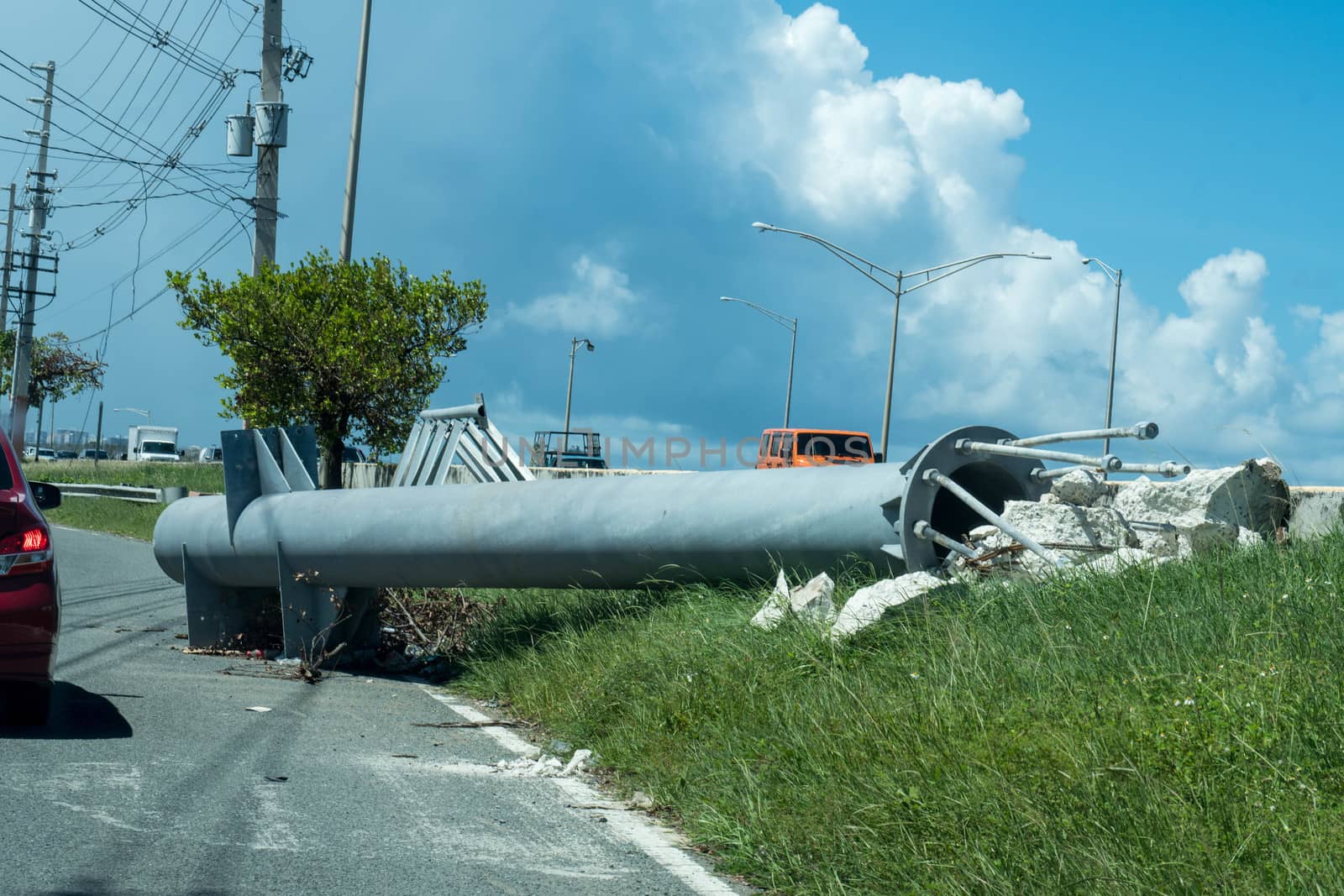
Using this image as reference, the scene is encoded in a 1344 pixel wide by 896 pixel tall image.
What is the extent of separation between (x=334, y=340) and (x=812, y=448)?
1486 cm

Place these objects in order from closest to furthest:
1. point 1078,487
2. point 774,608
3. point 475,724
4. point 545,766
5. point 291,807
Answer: point 291,807
point 545,766
point 774,608
point 1078,487
point 475,724

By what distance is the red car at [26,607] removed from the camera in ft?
22.4

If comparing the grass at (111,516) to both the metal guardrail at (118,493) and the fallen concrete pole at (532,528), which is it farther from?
the fallen concrete pole at (532,528)

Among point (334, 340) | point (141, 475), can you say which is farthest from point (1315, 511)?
point (141, 475)

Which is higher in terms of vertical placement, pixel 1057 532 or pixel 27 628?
pixel 1057 532

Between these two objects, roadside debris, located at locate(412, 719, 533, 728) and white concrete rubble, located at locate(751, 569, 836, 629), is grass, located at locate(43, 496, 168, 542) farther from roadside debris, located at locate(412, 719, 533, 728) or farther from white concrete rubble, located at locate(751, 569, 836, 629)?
white concrete rubble, located at locate(751, 569, 836, 629)

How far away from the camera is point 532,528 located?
923 cm

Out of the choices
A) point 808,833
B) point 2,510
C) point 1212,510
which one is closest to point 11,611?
point 2,510

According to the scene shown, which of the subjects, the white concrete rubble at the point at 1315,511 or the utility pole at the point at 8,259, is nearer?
the white concrete rubble at the point at 1315,511

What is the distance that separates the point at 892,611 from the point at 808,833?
2.25 meters

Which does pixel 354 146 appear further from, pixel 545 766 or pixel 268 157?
pixel 545 766

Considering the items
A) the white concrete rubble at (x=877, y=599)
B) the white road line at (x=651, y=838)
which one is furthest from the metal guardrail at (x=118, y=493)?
the white concrete rubble at (x=877, y=599)

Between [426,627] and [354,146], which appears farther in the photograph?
[354,146]

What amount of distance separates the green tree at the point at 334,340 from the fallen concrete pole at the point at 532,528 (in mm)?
8889
